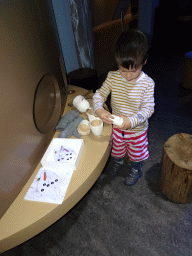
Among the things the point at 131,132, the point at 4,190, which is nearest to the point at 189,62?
the point at 131,132

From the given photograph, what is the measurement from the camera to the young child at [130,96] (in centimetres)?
83

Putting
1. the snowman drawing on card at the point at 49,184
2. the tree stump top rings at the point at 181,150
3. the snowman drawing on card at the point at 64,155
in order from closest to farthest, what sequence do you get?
the snowman drawing on card at the point at 49,184 → the snowman drawing on card at the point at 64,155 → the tree stump top rings at the point at 181,150

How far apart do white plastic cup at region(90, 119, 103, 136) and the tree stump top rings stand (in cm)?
47

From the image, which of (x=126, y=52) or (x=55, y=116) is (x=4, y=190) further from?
(x=126, y=52)

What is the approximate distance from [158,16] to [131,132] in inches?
167

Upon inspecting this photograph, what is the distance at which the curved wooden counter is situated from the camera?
2.23 ft

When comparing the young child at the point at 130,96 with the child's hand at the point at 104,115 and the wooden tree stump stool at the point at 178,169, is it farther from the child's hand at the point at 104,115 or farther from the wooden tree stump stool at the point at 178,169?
the wooden tree stump stool at the point at 178,169

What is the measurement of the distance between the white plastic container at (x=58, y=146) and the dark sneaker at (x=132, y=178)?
64 centimetres

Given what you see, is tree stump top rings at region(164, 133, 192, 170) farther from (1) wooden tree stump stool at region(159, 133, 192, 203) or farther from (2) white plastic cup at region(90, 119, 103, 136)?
(2) white plastic cup at region(90, 119, 103, 136)

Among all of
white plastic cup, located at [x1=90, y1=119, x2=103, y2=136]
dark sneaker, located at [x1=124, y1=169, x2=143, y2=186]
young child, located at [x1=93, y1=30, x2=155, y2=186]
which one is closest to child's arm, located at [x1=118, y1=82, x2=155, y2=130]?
young child, located at [x1=93, y1=30, x2=155, y2=186]

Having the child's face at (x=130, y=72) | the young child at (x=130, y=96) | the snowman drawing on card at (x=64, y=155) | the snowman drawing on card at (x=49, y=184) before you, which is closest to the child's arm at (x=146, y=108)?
the young child at (x=130, y=96)

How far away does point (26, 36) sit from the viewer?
751 mm

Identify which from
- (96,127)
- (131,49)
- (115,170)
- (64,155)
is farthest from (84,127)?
(115,170)

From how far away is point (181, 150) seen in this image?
1.11m
